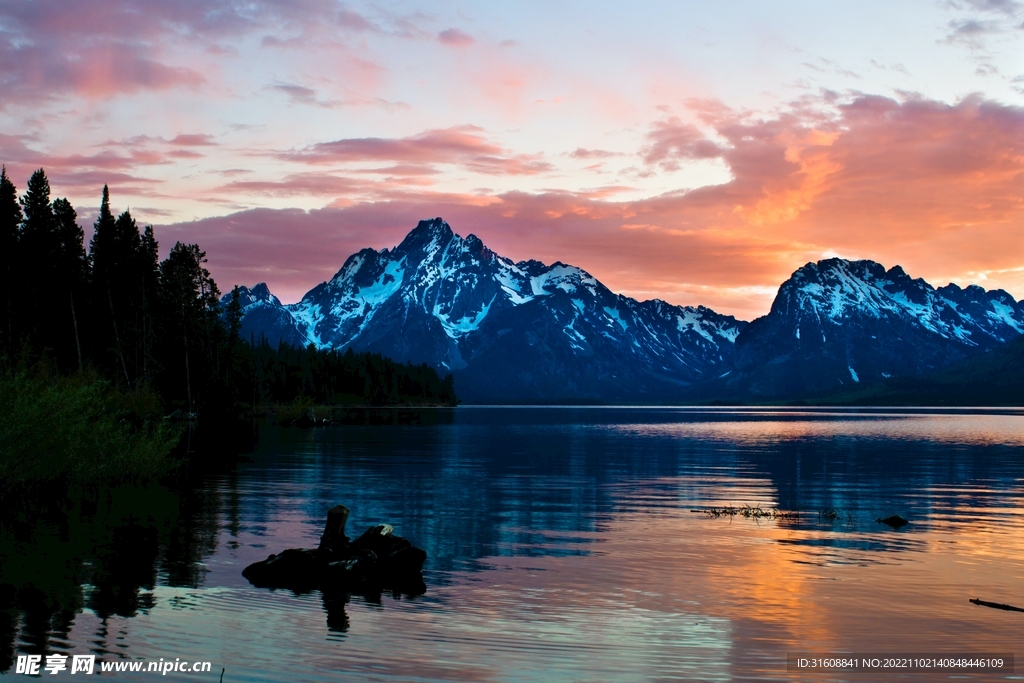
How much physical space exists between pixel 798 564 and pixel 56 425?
99.7 feet

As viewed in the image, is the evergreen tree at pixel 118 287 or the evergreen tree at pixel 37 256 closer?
the evergreen tree at pixel 37 256

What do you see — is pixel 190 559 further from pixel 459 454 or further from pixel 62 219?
pixel 62 219

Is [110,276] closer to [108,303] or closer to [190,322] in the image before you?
[108,303]

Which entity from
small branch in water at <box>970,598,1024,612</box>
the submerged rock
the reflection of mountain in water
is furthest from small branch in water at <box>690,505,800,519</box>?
the reflection of mountain in water

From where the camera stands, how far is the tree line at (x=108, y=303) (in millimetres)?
108562

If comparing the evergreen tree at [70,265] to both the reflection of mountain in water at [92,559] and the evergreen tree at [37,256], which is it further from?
the reflection of mountain in water at [92,559]

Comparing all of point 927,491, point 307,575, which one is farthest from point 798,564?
point 927,491

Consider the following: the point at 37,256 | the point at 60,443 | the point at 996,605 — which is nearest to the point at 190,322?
the point at 37,256

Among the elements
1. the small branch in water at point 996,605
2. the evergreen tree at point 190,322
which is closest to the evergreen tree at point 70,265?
the evergreen tree at point 190,322

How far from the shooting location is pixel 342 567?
30016 mm

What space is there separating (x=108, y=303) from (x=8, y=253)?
754 inches

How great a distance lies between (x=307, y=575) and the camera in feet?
98.7

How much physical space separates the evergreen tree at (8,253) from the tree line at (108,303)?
11cm

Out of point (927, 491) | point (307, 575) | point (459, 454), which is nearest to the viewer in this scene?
point (307, 575)
